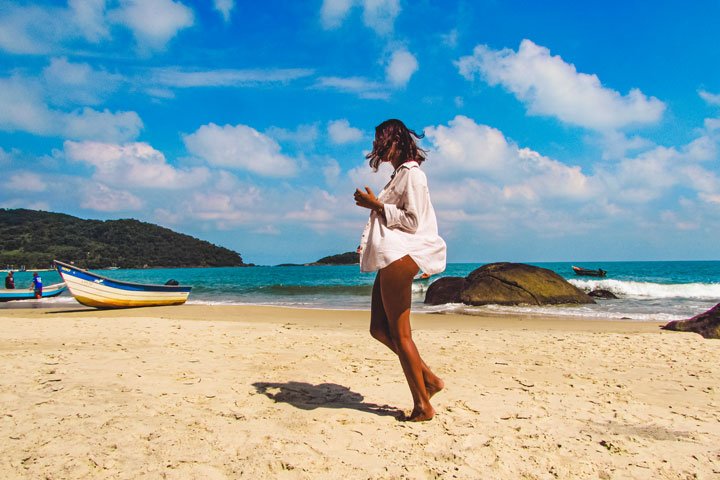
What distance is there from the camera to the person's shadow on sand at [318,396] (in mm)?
3957

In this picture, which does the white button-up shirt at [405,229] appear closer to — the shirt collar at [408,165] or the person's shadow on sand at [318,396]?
the shirt collar at [408,165]

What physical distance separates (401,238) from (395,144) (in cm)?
75

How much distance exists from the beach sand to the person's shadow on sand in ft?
0.09

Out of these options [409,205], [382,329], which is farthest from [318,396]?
[409,205]

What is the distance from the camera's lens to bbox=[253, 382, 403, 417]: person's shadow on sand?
3.96 meters

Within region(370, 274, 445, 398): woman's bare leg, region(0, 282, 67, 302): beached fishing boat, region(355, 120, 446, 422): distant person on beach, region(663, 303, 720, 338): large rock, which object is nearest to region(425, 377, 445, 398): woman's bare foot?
region(370, 274, 445, 398): woman's bare leg

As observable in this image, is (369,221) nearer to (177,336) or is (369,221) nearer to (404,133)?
(404,133)

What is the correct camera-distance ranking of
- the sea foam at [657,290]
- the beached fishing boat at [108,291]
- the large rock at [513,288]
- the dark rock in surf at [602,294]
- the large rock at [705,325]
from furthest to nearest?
the sea foam at [657,290] → the dark rock in surf at [602,294] → the large rock at [513,288] → the beached fishing boat at [108,291] → the large rock at [705,325]

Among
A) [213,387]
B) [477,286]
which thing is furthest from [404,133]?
[477,286]

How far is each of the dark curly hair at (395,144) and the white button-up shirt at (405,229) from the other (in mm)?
137

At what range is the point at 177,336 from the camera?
791 cm

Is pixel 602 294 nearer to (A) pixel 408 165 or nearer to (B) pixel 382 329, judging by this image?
(B) pixel 382 329

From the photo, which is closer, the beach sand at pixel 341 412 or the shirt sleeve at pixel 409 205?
the beach sand at pixel 341 412

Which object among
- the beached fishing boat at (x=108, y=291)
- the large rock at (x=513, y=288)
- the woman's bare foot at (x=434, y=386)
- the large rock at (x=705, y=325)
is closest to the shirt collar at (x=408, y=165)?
the woman's bare foot at (x=434, y=386)
